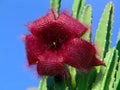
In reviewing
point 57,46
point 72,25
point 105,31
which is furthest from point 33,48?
point 105,31

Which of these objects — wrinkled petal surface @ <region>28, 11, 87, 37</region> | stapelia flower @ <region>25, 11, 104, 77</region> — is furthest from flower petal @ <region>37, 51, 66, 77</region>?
wrinkled petal surface @ <region>28, 11, 87, 37</region>

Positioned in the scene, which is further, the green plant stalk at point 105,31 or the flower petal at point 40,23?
the green plant stalk at point 105,31

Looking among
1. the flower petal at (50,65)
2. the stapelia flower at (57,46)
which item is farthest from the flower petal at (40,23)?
the flower petal at (50,65)

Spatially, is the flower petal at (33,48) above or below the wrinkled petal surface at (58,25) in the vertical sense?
below

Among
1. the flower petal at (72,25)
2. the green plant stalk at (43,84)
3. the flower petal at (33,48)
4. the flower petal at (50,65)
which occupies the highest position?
the flower petal at (72,25)

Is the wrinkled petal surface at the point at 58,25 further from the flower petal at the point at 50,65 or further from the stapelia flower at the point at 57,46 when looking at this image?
the flower petal at the point at 50,65

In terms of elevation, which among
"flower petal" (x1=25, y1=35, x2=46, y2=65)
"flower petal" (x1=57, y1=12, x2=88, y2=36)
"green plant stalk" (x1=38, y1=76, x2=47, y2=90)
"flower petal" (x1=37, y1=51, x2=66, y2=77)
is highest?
"flower petal" (x1=57, y1=12, x2=88, y2=36)

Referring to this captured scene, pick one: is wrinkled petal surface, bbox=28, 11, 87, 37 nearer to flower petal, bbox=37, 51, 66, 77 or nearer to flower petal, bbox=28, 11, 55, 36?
flower petal, bbox=28, 11, 55, 36
